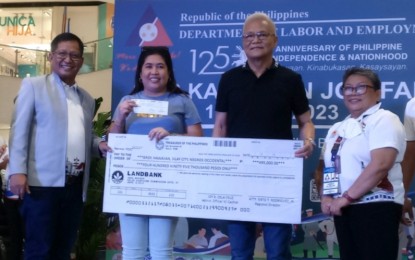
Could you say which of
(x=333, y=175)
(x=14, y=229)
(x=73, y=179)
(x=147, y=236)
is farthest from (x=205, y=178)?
(x=14, y=229)

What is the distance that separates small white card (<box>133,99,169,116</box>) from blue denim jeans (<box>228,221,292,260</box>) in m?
0.70

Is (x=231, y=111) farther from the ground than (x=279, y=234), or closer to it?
farther from the ground

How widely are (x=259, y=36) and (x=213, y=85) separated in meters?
1.33

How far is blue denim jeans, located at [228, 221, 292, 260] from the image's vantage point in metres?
2.53

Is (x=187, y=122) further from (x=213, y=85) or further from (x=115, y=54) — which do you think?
(x=115, y=54)

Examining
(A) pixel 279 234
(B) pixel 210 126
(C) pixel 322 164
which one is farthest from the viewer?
(B) pixel 210 126

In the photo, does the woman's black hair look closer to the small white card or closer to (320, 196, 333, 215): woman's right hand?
the small white card

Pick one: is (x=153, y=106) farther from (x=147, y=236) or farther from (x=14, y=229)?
(x=14, y=229)

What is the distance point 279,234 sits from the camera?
253 cm

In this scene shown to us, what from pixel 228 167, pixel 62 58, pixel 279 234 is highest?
pixel 62 58

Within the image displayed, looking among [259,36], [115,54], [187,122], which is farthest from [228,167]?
[115,54]

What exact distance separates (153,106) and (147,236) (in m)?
0.70

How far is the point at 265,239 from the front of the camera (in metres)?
2.59

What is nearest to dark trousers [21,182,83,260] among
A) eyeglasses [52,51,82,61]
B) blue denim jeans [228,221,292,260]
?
eyeglasses [52,51,82,61]
